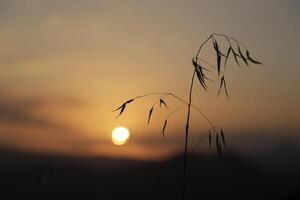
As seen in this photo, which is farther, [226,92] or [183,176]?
[226,92]

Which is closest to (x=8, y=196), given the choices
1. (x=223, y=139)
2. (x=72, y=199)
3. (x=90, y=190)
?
(x=72, y=199)

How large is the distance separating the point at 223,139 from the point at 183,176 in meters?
1.01

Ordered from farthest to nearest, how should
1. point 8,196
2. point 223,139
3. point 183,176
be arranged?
point 8,196
point 223,139
point 183,176

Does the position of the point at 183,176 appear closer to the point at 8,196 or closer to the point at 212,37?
the point at 212,37

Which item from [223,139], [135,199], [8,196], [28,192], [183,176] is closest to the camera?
[183,176]

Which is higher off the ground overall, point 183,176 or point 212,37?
point 212,37

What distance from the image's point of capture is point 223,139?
6.50 metres

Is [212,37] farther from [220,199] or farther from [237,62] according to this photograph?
[220,199]

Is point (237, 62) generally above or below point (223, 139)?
above

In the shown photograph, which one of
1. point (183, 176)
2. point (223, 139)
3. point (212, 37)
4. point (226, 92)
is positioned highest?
point (212, 37)

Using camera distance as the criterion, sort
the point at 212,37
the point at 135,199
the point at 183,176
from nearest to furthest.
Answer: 1. the point at 183,176
2. the point at 212,37
3. the point at 135,199

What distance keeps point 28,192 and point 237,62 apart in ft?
219

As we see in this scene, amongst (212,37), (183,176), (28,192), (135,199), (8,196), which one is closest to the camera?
(183,176)

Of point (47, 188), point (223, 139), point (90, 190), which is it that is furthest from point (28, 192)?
point (223, 139)
